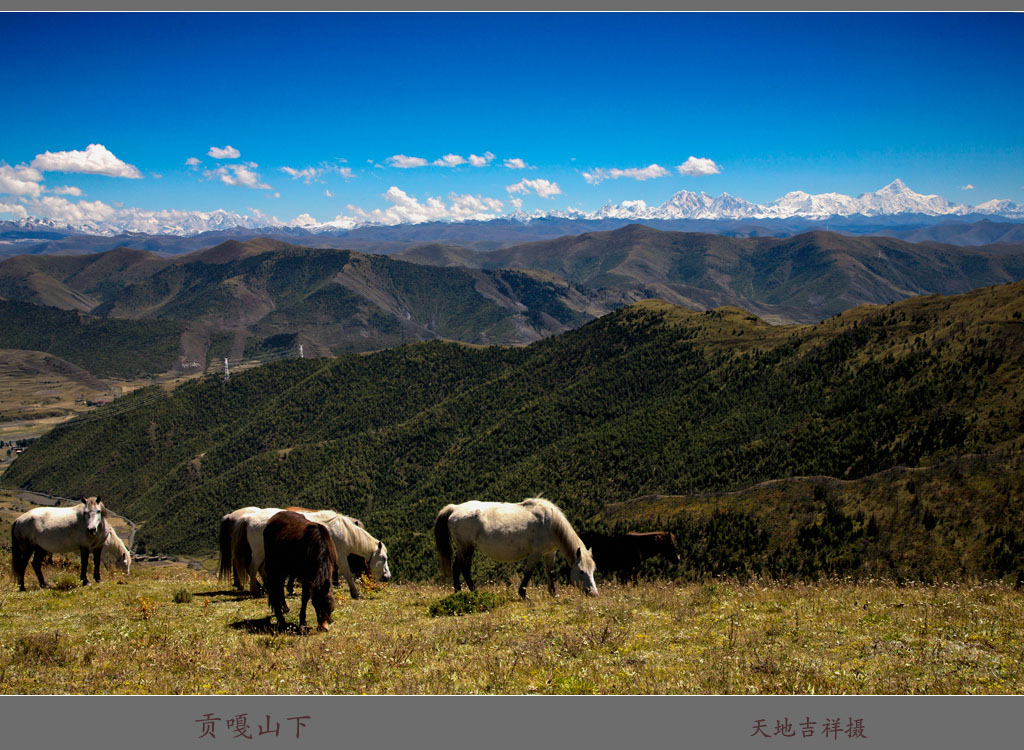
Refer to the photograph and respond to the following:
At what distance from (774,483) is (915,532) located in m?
10.7

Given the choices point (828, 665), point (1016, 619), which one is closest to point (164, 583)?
point (828, 665)

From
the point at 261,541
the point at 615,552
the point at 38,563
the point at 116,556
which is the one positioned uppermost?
the point at 261,541

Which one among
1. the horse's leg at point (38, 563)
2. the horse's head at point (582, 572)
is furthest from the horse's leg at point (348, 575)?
the horse's leg at point (38, 563)

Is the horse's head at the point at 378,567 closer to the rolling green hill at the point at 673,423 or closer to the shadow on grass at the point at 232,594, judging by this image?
the shadow on grass at the point at 232,594

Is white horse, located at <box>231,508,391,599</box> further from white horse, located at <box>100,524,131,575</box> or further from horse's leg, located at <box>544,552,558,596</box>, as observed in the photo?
white horse, located at <box>100,524,131,575</box>

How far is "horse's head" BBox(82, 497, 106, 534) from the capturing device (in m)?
21.4

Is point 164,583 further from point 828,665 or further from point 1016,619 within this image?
point 1016,619

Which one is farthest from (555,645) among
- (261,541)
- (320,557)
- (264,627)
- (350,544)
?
(261,541)

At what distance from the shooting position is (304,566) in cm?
1488

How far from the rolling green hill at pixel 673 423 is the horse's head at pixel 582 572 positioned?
35.8 metres

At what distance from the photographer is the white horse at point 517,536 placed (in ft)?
68.2

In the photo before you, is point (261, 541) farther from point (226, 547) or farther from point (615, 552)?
point (615, 552)

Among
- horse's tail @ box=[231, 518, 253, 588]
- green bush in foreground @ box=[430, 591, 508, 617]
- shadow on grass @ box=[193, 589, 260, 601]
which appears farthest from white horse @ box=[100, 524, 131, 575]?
green bush in foreground @ box=[430, 591, 508, 617]

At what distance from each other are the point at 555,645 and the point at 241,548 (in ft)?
44.9
